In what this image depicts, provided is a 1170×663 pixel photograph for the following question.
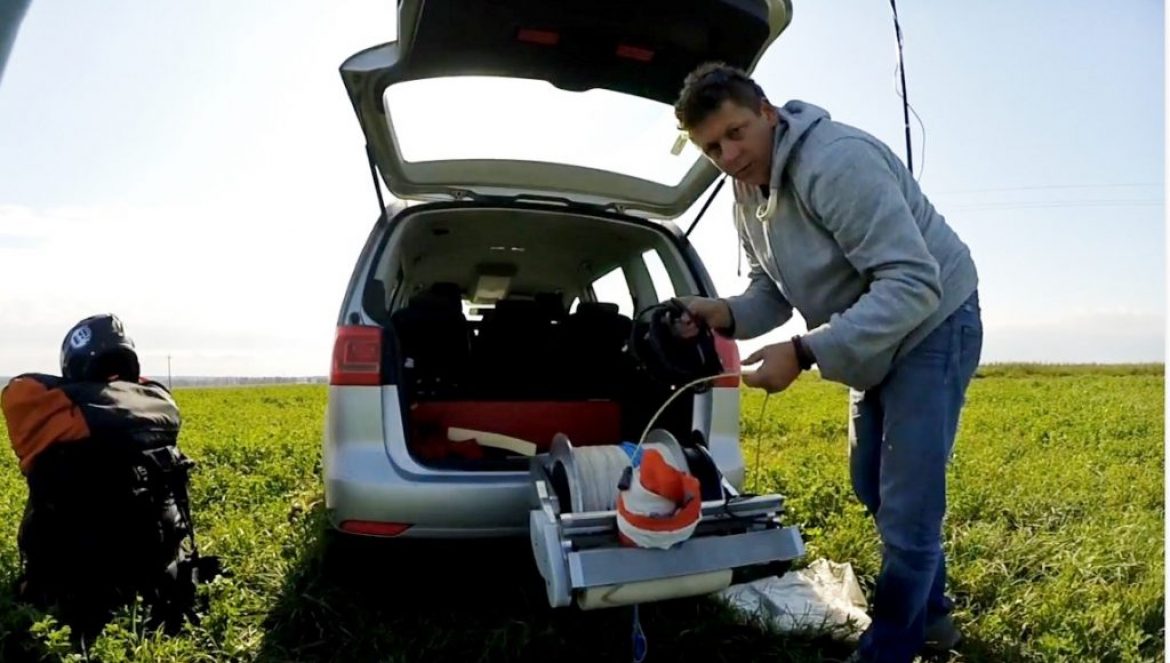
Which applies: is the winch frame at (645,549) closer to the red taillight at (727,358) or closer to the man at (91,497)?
the red taillight at (727,358)

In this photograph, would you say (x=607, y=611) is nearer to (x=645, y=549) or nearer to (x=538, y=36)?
(x=645, y=549)

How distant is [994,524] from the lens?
160 inches

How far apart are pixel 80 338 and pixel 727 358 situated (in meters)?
2.35

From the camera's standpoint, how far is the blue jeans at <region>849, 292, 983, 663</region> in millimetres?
2168

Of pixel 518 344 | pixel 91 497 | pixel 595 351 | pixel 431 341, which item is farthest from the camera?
pixel 518 344

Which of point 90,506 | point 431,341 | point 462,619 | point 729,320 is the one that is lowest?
point 462,619

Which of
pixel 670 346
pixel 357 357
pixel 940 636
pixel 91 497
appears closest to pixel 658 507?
pixel 670 346

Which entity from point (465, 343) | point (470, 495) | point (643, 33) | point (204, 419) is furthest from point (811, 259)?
point (204, 419)

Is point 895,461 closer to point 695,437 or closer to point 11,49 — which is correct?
point 695,437

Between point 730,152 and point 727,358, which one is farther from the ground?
point 730,152

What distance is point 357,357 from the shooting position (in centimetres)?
260

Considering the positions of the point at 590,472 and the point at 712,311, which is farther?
the point at 712,311

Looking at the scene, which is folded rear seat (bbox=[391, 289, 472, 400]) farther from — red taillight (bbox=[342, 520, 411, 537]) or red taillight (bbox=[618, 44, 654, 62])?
red taillight (bbox=[618, 44, 654, 62])

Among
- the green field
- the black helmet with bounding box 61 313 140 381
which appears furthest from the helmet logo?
the green field
